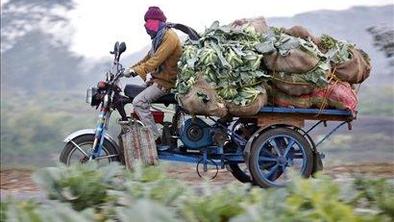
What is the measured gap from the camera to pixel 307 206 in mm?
2895

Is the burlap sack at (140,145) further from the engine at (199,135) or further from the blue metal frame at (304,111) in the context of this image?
the blue metal frame at (304,111)

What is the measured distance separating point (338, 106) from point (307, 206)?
14.2 ft

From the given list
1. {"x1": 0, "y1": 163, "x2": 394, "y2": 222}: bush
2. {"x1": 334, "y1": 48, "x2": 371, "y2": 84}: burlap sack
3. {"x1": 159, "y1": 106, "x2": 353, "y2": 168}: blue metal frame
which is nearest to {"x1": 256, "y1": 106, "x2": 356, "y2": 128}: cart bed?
{"x1": 159, "y1": 106, "x2": 353, "y2": 168}: blue metal frame

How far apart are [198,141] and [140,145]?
0.57 m

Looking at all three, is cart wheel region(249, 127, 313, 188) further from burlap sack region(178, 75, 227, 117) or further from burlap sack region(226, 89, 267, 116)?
burlap sack region(178, 75, 227, 117)

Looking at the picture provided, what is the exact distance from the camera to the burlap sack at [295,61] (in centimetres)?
680

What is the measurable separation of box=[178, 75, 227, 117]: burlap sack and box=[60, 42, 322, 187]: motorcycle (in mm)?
365

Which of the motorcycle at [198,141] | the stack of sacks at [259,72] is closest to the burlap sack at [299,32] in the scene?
the stack of sacks at [259,72]

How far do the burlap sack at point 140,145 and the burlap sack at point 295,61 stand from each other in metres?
1.43

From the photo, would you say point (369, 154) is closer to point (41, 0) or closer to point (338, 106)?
point (338, 106)

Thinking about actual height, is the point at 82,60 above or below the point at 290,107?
above

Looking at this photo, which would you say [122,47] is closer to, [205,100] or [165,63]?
[165,63]

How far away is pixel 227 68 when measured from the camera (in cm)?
669

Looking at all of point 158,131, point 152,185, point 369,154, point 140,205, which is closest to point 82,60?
point 369,154
